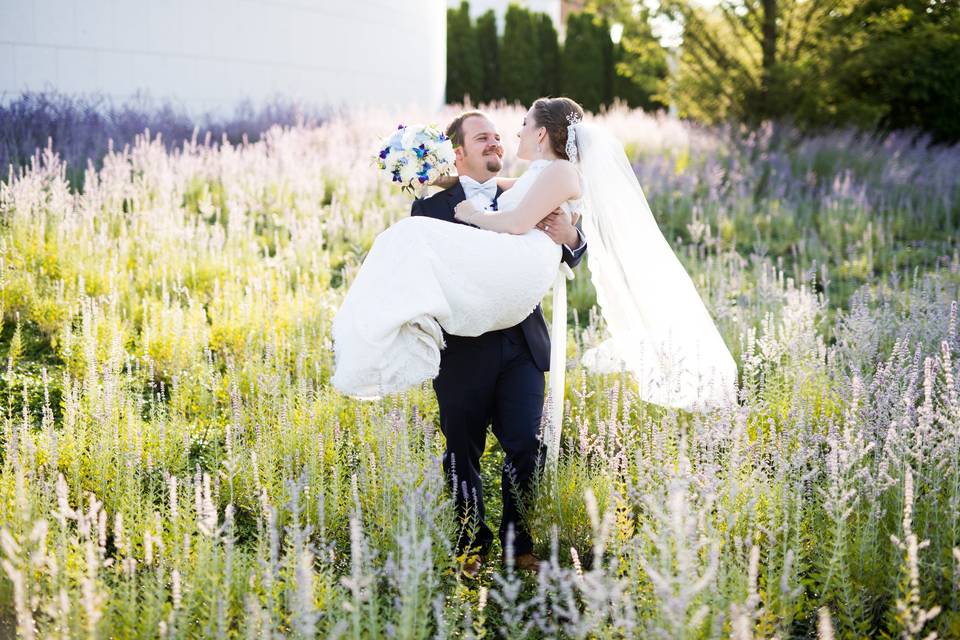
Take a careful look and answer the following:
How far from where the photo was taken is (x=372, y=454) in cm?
361

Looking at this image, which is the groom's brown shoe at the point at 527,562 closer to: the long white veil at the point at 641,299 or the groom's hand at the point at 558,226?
the long white veil at the point at 641,299

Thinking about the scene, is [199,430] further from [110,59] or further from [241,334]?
[110,59]

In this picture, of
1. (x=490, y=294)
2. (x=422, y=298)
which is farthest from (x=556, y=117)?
(x=422, y=298)

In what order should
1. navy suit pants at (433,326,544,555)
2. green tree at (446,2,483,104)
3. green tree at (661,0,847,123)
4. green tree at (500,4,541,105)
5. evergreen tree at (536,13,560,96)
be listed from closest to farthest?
navy suit pants at (433,326,544,555) < green tree at (661,0,847,123) < green tree at (446,2,483,104) < green tree at (500,4,541,105) < evergreen tree at (536,13,560,96)

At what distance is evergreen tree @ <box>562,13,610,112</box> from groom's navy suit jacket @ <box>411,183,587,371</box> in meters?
22.4

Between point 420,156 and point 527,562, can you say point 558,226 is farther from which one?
point 527,562

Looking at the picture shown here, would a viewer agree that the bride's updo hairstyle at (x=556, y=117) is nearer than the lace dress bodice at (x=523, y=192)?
No

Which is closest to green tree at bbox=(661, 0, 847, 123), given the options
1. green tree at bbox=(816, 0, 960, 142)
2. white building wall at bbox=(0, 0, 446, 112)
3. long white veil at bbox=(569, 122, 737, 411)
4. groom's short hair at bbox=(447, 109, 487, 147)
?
green tree at bbox=(816, 0, 960, 142)

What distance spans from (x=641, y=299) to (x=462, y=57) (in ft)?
69.3

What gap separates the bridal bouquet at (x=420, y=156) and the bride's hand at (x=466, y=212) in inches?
8.9

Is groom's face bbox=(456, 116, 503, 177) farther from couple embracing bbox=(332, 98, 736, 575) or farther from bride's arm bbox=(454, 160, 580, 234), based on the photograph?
bride's arm bbox=(454, 160, 580, 234)

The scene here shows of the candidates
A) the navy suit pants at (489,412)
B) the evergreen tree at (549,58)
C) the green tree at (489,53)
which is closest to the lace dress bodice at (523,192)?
the navy suit pants at (489,412)

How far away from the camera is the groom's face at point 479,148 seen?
384cm

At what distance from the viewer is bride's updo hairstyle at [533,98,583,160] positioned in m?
3.86
